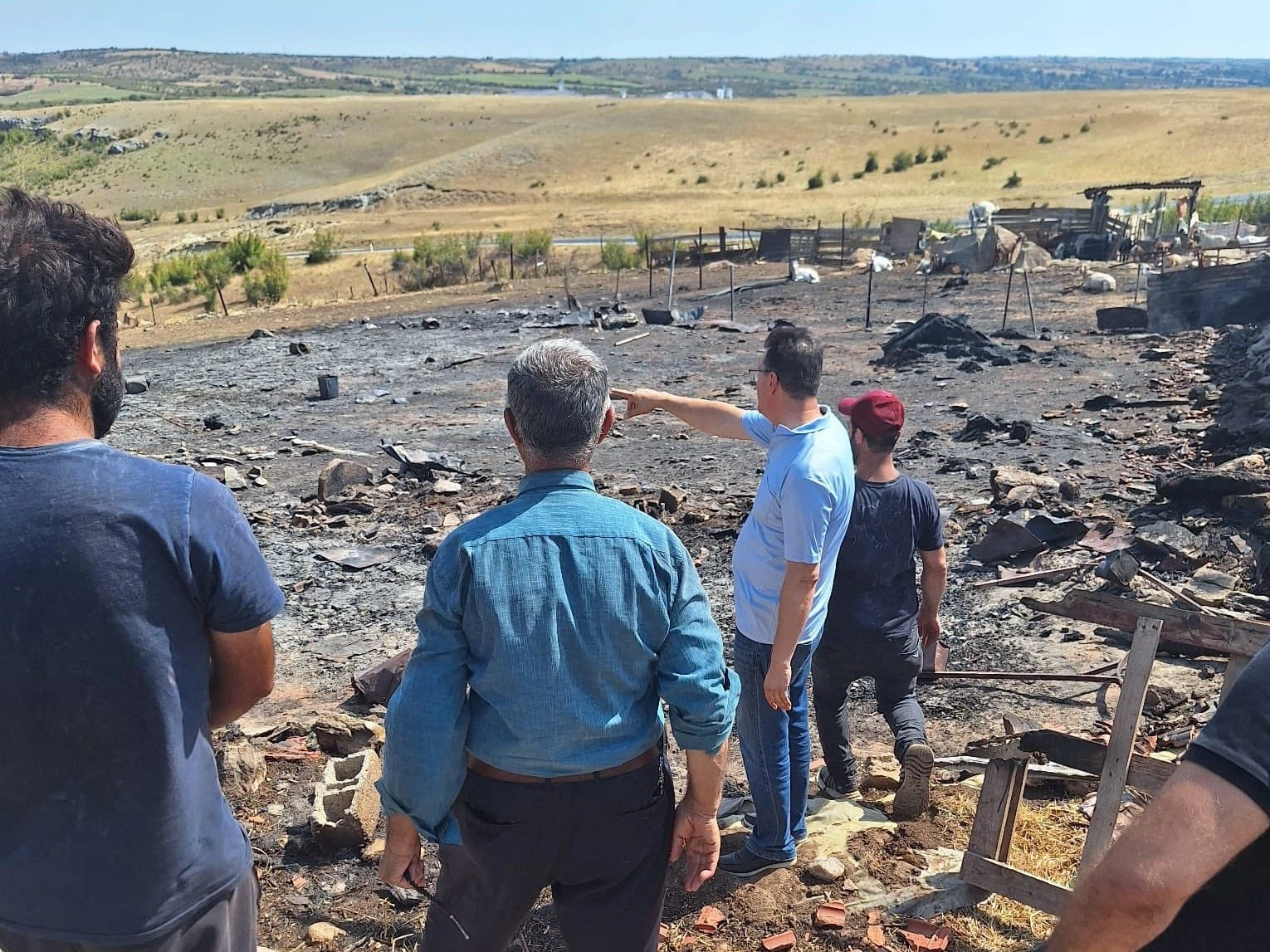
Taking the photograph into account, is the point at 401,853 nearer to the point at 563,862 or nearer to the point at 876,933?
the point at 563,862

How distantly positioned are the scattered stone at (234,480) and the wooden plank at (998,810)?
8901mm

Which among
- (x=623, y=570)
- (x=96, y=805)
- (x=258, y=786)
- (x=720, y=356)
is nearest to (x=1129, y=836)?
(x=623, y=570)

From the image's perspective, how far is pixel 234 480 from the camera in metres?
11.0

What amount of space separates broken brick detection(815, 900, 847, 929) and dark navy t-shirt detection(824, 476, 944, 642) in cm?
107

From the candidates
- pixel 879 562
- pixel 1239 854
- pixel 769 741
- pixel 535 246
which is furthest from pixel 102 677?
pixel 535 246

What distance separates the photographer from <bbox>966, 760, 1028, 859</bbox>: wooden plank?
3.52 m

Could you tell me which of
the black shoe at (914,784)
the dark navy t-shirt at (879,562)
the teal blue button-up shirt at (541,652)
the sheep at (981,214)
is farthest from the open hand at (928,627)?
the sheep at (981,214)

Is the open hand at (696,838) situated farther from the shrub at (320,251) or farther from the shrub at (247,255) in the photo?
the shrub at (320,251)

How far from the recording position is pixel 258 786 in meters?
4.85

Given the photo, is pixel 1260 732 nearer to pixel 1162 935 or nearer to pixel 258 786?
pixel 1162 935

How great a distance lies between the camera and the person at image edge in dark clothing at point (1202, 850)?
1.51 metres

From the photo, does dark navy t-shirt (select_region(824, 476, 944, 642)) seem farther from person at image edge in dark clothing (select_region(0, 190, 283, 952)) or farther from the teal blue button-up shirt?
person at image edge in dark clothing (select_region(0, 190, 283, 952))

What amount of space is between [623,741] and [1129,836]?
1130 mm

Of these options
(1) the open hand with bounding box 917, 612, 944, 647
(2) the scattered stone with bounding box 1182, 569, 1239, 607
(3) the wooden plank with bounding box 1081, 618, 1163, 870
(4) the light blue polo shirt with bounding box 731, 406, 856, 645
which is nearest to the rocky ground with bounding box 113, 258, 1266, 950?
(2) the scattered stone with bounding box 1182, 569, 1239, 607
